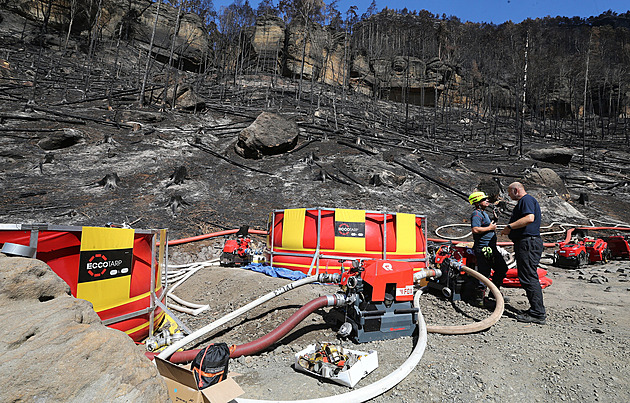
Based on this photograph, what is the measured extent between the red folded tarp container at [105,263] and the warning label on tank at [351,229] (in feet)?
13.0

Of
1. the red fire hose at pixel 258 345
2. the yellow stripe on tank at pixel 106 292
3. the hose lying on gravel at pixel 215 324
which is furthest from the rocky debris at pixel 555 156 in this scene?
the yellow stripe on tank at pixel 106 292

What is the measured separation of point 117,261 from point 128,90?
92.4ft

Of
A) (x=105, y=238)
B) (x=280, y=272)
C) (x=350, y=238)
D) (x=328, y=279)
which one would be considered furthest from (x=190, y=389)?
(x=350, y=238)

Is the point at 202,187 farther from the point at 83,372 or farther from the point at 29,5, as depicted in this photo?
the point at 29,5

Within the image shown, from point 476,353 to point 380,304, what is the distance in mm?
1076

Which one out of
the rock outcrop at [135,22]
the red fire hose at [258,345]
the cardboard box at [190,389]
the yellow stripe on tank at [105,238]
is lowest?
the red fire hose at [258,345]

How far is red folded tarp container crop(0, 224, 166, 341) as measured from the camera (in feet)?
10.4

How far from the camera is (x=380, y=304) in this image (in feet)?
12.4

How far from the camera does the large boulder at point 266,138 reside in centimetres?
1791

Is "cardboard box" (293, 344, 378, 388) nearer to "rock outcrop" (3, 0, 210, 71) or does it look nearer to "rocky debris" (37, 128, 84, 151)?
"rocky debris" (37, 128, 84, 151)

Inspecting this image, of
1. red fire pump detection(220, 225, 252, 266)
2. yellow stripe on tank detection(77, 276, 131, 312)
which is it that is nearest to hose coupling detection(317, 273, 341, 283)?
yellow stripe on tank detection(77, 276, 131, 312)

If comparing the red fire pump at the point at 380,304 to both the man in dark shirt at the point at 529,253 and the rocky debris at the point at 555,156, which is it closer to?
the man in dark shirt at the point at 529,253

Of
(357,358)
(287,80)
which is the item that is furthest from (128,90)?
(357,358)

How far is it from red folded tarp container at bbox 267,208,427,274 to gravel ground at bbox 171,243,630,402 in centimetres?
149
